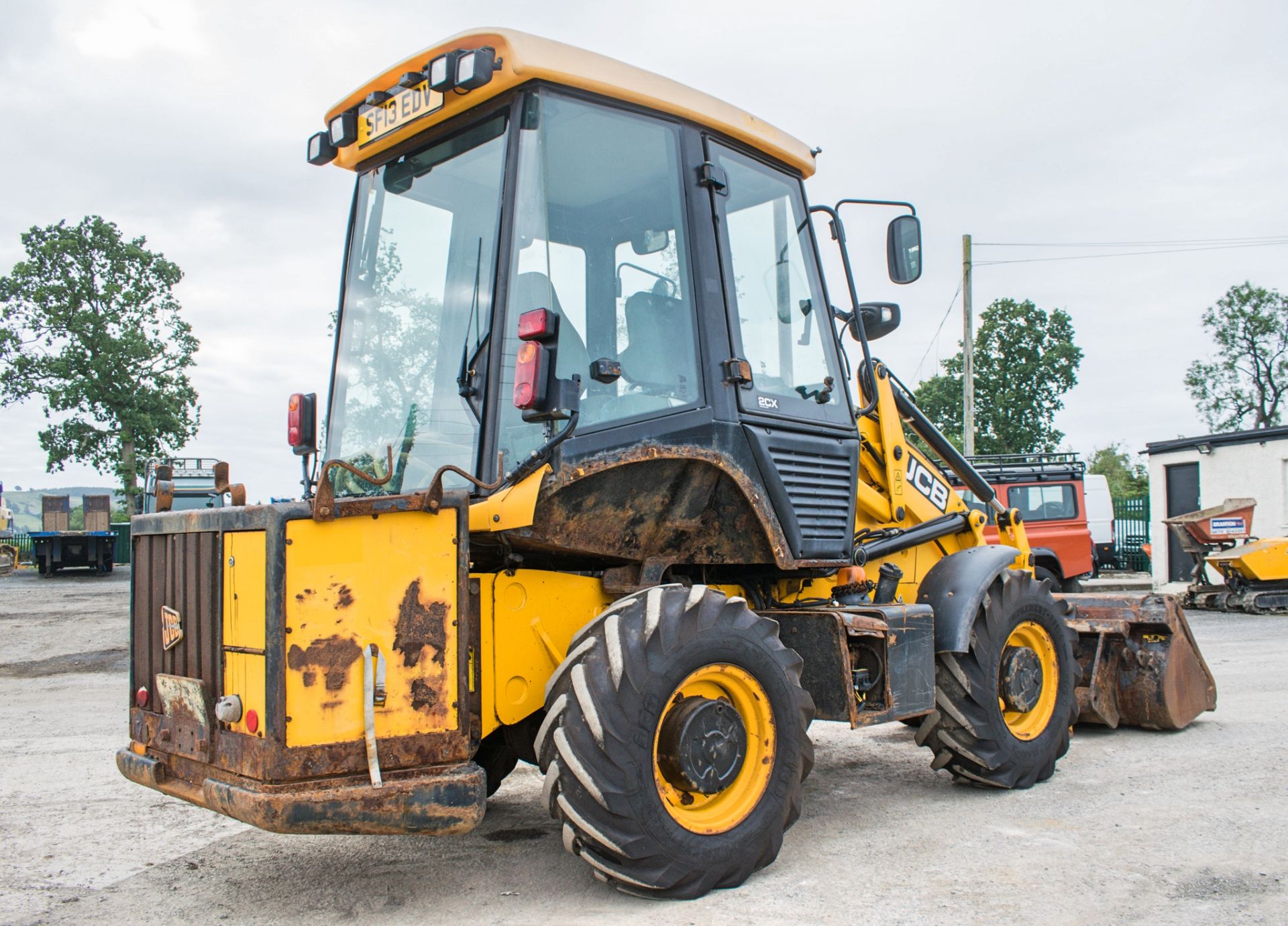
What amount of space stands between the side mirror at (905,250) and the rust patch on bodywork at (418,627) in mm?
3024

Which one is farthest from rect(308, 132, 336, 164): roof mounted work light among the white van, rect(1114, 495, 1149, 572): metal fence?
rect(1114, 495, 1149, 572): metal fence

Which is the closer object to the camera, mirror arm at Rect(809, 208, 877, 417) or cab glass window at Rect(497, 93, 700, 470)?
cab glass window at Rect(497, 93, 700, 470)

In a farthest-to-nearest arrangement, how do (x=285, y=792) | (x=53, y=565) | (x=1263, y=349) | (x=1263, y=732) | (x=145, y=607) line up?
(x=1263, y=349), (x=53, y=565), (x=1263, y=732), (x=145, y=607), (x=285, y=792)

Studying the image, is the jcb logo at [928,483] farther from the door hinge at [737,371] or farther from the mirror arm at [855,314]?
the door hinge at [737,371]

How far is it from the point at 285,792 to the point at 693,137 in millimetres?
3108

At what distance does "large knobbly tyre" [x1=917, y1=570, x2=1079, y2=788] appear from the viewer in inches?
218

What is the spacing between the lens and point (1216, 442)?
2441 cm

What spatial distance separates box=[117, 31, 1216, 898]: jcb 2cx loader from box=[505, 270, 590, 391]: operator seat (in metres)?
0.01

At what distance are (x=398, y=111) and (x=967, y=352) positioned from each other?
20.3 m

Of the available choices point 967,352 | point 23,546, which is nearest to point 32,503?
point 23,546

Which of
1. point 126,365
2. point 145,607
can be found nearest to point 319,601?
point 145,607

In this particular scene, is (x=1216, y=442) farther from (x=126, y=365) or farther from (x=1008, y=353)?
(x=126, y=365)

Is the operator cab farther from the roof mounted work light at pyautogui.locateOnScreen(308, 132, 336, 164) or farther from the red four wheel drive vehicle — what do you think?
the red four wheel drive vehicle

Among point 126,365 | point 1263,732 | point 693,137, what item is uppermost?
point 126,365
